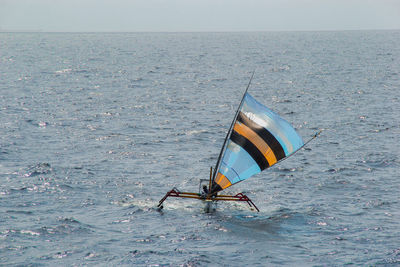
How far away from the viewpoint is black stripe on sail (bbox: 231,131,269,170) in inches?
1214

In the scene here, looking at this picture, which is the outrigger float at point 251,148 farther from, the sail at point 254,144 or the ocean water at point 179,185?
the ocean water at point 179,185

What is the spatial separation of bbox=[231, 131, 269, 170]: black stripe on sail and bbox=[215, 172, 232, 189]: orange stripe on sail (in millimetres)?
2069

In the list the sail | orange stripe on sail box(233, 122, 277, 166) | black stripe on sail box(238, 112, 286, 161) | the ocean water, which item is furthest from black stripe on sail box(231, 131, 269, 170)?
the ocean water

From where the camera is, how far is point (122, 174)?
3731cm

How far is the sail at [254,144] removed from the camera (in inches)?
1206

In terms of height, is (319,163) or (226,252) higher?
(319,163)

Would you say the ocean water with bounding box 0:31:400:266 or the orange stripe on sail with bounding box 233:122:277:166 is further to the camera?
the orange stripe on sail with bounding box 233:122:277:166

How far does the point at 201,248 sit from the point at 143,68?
103524 mm

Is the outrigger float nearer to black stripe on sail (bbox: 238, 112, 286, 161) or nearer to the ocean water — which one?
black stripe on sail (bbox: 238, 112, 286, 161)

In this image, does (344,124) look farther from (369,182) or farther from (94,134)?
(94,134)

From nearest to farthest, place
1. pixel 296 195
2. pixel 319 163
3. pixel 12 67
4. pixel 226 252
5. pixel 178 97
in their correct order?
pixel 226 252 → pixel 296 195 → pixel 319 163 → pixel 178 97 → pixel 12 67

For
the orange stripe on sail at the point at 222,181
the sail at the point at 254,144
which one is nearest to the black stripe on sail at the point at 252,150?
the sail at the point at 254,144

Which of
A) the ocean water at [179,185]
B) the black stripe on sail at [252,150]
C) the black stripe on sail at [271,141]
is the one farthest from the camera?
the black stripe on sail at [252,150]

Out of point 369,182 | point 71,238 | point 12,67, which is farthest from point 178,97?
point 12,67
